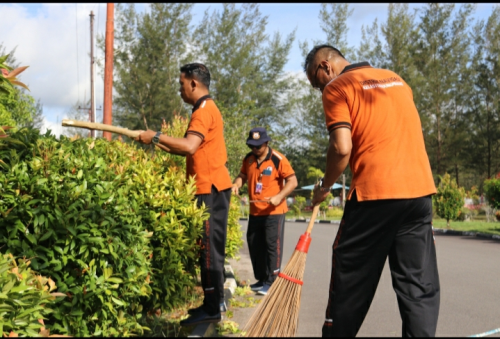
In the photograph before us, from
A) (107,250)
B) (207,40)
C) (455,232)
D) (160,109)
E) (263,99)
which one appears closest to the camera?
(107,250)

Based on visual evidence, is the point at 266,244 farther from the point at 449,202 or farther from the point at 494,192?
the point at 449,202

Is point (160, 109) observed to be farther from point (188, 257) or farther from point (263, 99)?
point (188, 257)

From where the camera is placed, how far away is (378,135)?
11.5 feet

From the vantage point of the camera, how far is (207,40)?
158ft

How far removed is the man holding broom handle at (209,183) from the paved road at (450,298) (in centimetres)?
111

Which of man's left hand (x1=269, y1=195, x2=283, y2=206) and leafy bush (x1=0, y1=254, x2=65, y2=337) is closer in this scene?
leafy bush (x1=0, y1=254, x2=65, y2=337)

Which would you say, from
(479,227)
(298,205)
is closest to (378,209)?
(479,227)

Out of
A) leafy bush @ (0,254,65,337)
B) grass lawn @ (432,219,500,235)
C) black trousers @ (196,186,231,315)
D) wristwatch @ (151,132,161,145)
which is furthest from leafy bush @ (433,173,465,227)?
leafy bush @ (0,254,65,337)

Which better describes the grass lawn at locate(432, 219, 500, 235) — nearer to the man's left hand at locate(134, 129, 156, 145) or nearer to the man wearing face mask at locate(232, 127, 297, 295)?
the man wearing face mask at locate(232, 127, 297, 295)

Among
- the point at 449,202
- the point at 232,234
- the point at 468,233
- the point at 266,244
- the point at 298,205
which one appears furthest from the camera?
the point at 298,205

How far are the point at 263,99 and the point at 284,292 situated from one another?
49.6 m

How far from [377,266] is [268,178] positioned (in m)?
4.50

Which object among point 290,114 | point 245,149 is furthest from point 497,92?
point 245,149

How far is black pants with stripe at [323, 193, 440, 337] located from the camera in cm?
338
